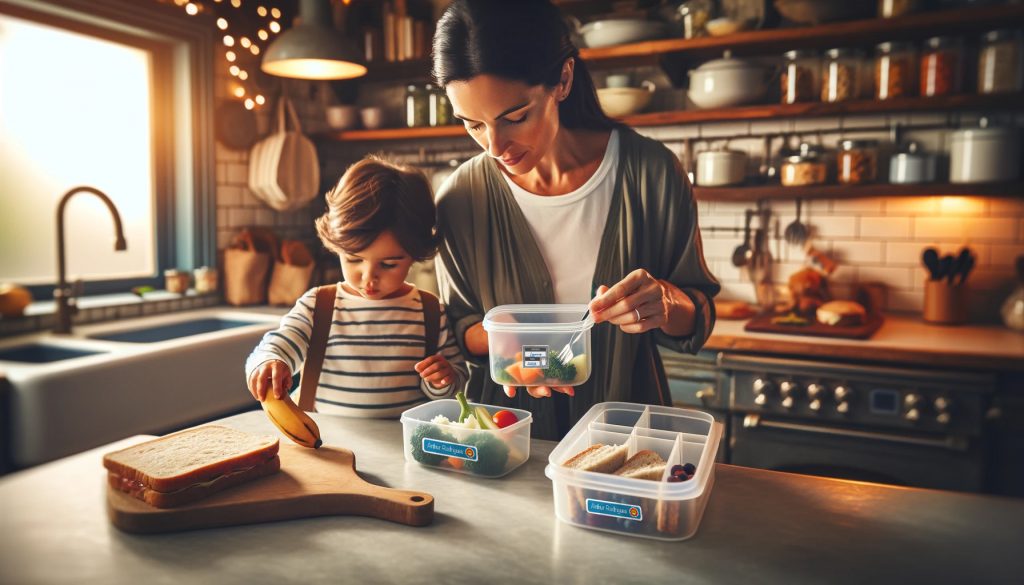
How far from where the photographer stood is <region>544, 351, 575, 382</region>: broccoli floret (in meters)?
1.36

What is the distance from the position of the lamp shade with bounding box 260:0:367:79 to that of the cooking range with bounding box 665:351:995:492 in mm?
1903

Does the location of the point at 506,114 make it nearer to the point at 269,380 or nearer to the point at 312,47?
the point at 269,380

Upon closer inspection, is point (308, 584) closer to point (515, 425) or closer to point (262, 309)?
point (515, 425)

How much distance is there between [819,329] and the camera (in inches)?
109

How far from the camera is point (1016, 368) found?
2.42 m

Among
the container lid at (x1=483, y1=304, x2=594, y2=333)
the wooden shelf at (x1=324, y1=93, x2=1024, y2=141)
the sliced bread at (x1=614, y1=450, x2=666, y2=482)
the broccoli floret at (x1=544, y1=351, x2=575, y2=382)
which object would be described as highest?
the wooden shelf at (x1=324, y1=93, x2=1024, y2=141)

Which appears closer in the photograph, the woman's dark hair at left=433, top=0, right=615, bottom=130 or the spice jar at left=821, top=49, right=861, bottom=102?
the woman's dark hair at left=433, top=0, right=615, bottom=130

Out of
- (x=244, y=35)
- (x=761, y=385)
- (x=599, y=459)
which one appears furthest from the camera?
(x=244, y=35)

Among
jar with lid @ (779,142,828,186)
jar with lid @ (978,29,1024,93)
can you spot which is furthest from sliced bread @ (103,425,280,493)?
jar with lid @ (978,29,1024,93)

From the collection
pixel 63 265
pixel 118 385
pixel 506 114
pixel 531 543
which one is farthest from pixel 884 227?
pixel 63 265

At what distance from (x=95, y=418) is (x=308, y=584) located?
1719 mm

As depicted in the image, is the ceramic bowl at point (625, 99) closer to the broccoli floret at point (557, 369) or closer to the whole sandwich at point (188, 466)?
the broccoli floret at point (557, 369)

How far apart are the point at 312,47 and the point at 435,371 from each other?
1966 millimetres

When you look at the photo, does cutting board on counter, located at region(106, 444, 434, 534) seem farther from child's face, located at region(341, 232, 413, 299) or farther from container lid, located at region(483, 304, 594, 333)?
child's face, located at region(341, 232, 413, 299)
